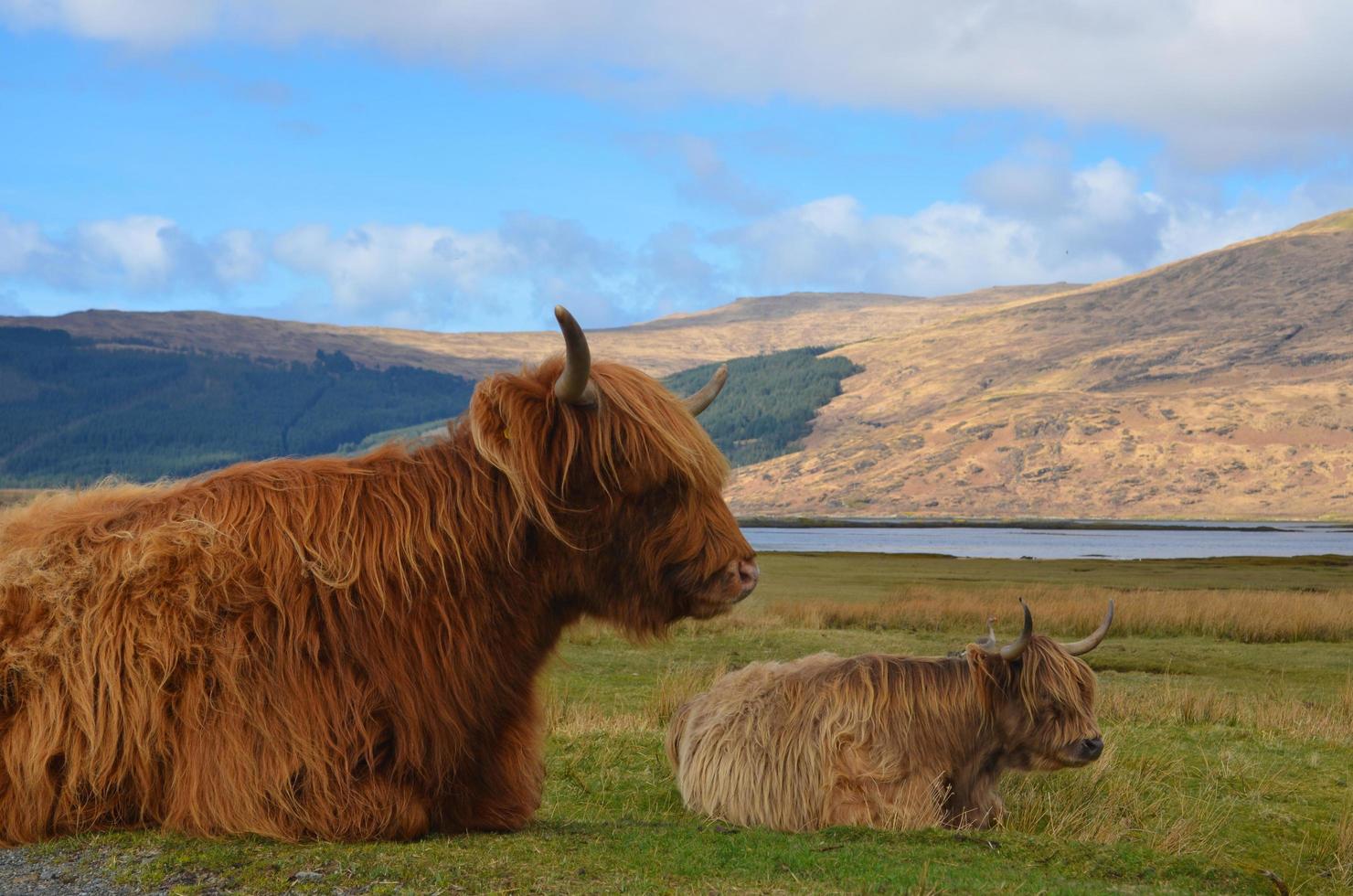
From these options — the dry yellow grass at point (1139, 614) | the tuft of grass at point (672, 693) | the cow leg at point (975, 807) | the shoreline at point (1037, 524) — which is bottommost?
the shoreline at point (1037, 524)

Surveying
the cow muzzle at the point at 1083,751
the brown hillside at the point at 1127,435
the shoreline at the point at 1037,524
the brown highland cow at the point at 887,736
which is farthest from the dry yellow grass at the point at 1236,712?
the brown hillside at the point at 1127,435

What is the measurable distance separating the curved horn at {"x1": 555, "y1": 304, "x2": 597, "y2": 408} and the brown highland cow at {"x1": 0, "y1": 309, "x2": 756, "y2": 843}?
2 cm

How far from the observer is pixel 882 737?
712cm

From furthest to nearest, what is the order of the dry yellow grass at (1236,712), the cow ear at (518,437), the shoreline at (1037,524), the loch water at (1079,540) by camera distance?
the shoreline at (1037,524) → the loch water at (1079,540) → the dry yellow grass at (1236,712) → the cow ear at (518,437)

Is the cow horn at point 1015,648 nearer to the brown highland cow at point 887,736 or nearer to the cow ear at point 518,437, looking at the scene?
the brown highland cow at point 887,736

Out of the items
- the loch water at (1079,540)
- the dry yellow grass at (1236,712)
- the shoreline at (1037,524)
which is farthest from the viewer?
the shoreline at (1037,524)

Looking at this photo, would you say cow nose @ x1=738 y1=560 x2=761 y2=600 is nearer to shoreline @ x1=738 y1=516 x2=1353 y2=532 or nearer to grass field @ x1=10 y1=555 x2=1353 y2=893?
grass field @ x1=10 y1=555 x2=1353 y2=893

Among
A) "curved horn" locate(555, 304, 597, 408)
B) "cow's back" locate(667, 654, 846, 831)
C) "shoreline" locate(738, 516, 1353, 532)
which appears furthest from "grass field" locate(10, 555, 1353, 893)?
"shoreline" locate(738, 516, 1353, 532)

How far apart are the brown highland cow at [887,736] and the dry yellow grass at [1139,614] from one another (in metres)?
17.7

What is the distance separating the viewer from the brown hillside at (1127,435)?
13900 cm

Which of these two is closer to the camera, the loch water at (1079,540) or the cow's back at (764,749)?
the cow's back at (764,749)

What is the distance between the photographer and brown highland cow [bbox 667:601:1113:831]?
23.0ft

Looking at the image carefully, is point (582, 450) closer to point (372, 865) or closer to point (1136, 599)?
point (372, 865)

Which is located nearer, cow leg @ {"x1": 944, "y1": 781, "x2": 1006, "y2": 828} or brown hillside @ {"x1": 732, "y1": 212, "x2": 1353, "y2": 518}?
cow leg @ {"x1": 944, "y1": 781, "x2": 1006, "y2": 828}
